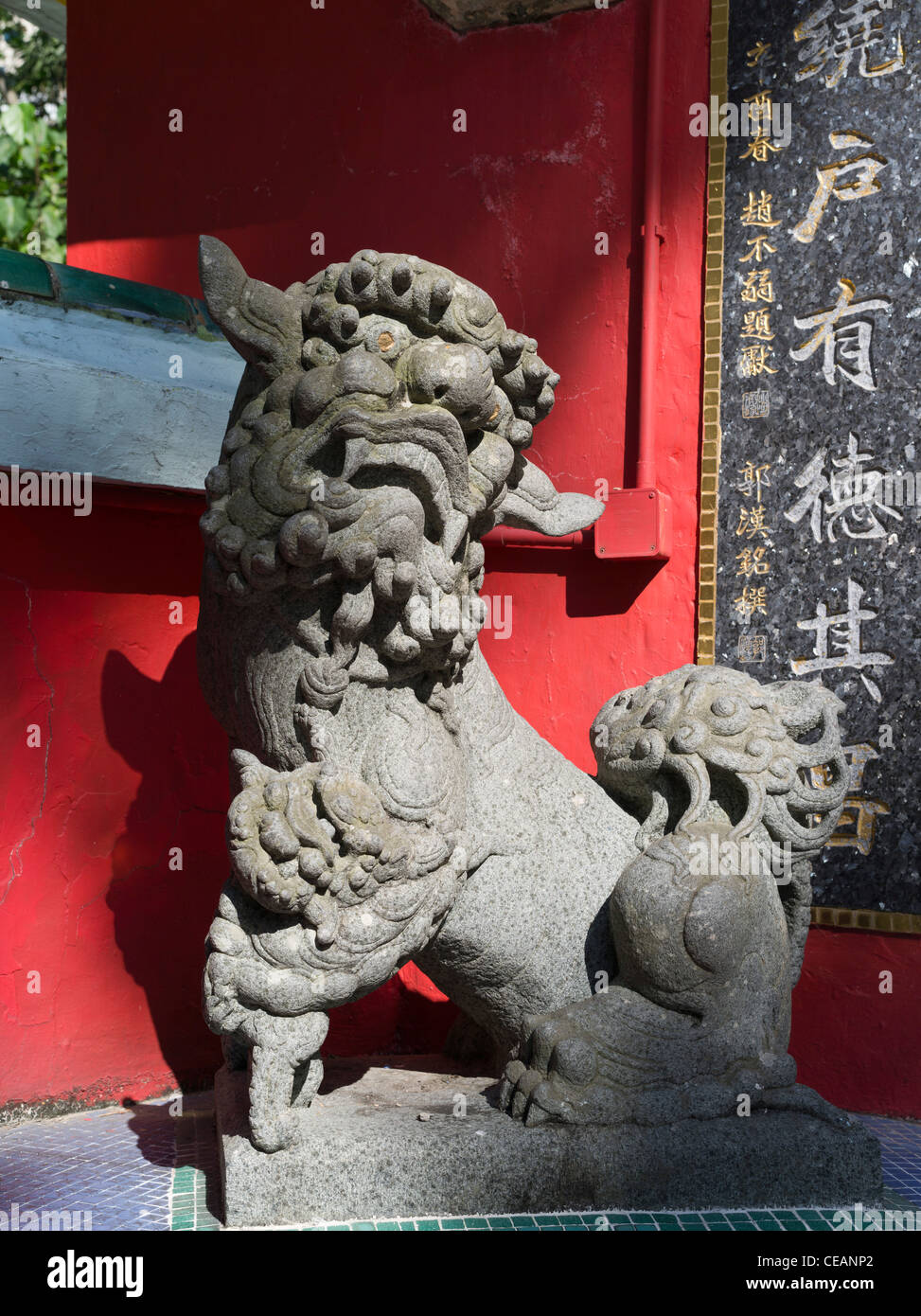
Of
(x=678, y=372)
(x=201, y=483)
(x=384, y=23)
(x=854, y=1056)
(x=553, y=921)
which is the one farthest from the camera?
(x=384, y=23)

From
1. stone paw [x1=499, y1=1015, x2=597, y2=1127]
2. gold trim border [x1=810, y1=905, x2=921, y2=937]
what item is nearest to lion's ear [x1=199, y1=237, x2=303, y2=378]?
Answer: stone paw [x1=499, y1=1015, x2=597, y2=1127]

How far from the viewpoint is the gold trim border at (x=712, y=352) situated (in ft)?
11.3

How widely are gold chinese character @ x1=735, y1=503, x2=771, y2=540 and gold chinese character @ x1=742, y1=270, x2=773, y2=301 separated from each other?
1.95ft

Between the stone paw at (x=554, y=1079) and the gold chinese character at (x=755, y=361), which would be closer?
the stone paw at (x=554, y=1079)

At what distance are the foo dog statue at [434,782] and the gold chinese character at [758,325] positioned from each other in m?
1.23

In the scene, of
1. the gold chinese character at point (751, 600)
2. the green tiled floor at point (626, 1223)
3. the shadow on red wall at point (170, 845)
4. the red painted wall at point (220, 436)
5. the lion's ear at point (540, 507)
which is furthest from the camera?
the gold chinese character at point (751, 600)

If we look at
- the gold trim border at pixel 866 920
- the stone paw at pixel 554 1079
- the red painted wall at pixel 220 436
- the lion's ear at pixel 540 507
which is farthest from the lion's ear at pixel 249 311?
the gold trim border at pixel 866 920

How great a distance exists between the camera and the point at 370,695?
2.27m

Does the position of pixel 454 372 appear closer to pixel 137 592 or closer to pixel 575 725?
pixel 137 592

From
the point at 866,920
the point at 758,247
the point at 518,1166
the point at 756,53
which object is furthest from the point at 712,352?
the point at 518,1166

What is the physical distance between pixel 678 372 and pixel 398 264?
157 centimetres

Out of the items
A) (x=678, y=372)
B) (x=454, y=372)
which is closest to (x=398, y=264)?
(x=454, y=372)

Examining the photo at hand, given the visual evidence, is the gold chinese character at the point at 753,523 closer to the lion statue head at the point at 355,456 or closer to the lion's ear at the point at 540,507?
the lion's ear at the point at 540,507

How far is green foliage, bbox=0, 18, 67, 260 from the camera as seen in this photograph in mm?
6840
